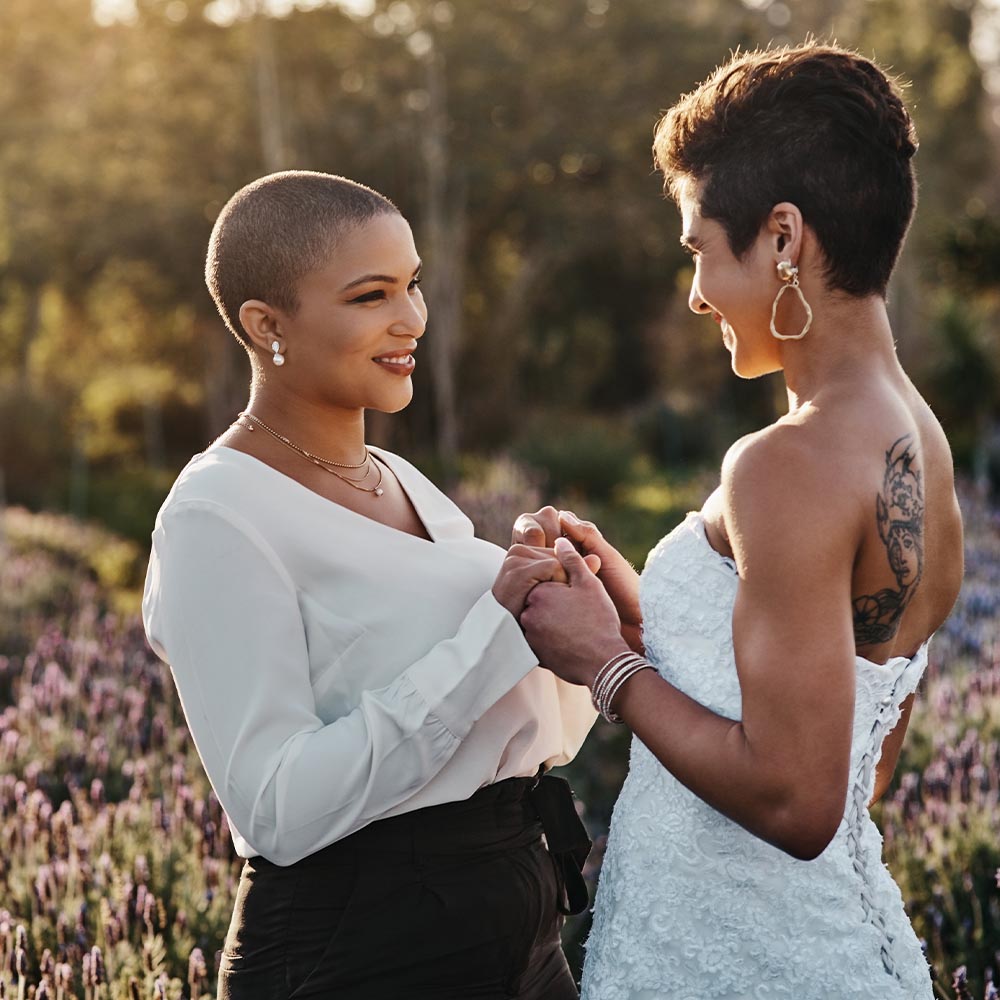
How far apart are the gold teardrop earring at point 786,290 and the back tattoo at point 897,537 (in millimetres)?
241

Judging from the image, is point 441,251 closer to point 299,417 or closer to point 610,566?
point 610,566

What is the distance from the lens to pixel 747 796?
1925 millimetres

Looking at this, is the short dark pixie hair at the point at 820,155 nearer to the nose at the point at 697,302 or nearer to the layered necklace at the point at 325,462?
the nose at the point at 697,302

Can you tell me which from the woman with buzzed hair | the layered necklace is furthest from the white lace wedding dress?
the layered necklace

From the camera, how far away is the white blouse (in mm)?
2027

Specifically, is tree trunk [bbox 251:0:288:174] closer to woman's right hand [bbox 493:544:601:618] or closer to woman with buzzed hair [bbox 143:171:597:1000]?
woman with buzzed hair [bbox 143:171:597:1000]

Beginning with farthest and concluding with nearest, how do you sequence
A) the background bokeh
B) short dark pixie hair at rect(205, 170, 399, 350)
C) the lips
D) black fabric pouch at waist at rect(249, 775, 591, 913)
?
the background bokeh
the lips
short dark pixie hair at rect(205, 170, 399, 350)
black fabric pouch at waist at rect(249, 775, 591, 913)

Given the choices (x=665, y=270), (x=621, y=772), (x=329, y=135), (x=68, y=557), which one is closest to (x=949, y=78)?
(x=665, y=270)

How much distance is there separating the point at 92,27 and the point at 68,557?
4185 centimetres

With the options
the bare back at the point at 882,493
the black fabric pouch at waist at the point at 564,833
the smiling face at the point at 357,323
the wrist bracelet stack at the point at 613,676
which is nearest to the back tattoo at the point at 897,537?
the bare back at the point at 882,493

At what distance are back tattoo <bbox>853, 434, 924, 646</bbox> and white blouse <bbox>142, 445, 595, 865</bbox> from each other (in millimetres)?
567

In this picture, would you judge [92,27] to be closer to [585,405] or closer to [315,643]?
[585,405]

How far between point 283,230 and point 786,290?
94 cm

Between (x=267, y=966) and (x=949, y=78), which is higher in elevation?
(x=949, y=78)
